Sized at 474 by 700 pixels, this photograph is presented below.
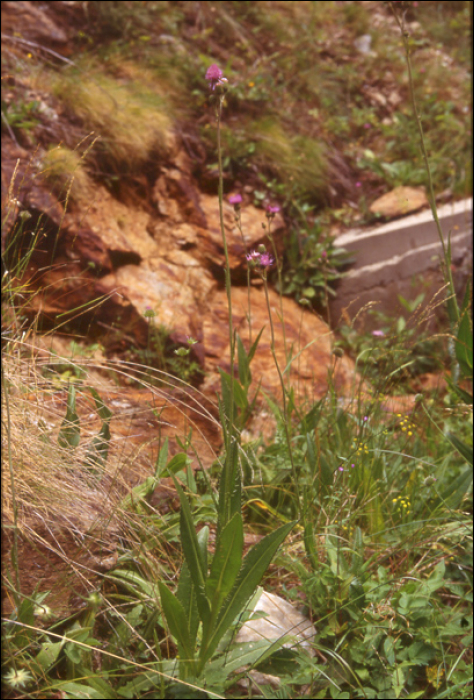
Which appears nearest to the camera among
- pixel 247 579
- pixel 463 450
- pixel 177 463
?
pixel 247 579

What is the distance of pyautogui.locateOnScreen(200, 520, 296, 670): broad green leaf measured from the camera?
54.8 inches

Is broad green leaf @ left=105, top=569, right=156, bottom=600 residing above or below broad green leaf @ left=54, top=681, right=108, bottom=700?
above

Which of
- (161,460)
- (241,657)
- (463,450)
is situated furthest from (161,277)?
(241,657)

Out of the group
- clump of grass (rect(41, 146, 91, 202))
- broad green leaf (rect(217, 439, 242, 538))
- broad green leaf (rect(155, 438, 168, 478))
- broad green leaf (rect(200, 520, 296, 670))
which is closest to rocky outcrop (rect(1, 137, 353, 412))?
clump of grass (rect(41, 146, 91, 202))

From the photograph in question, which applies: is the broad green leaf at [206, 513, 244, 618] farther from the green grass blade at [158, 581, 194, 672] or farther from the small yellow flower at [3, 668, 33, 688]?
the small yellow flower at [3, 668, 33, 688]

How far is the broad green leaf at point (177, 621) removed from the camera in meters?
1.32

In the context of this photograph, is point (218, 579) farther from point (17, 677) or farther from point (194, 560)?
point (17, 677)

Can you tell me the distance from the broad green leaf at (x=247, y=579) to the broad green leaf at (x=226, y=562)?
0.12 feet

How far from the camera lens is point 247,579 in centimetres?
140

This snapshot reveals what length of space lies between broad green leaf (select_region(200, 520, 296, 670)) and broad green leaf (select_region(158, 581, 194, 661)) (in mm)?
39

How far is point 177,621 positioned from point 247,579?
0.61 ft

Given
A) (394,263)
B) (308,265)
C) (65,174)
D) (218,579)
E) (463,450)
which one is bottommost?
(463,450)

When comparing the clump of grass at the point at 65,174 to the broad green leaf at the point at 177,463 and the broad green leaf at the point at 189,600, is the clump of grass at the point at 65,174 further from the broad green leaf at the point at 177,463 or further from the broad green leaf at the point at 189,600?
the broad green leaf at the point at 189,600

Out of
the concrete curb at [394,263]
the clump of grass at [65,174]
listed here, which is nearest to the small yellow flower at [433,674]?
the clump of grass at [65,174]
